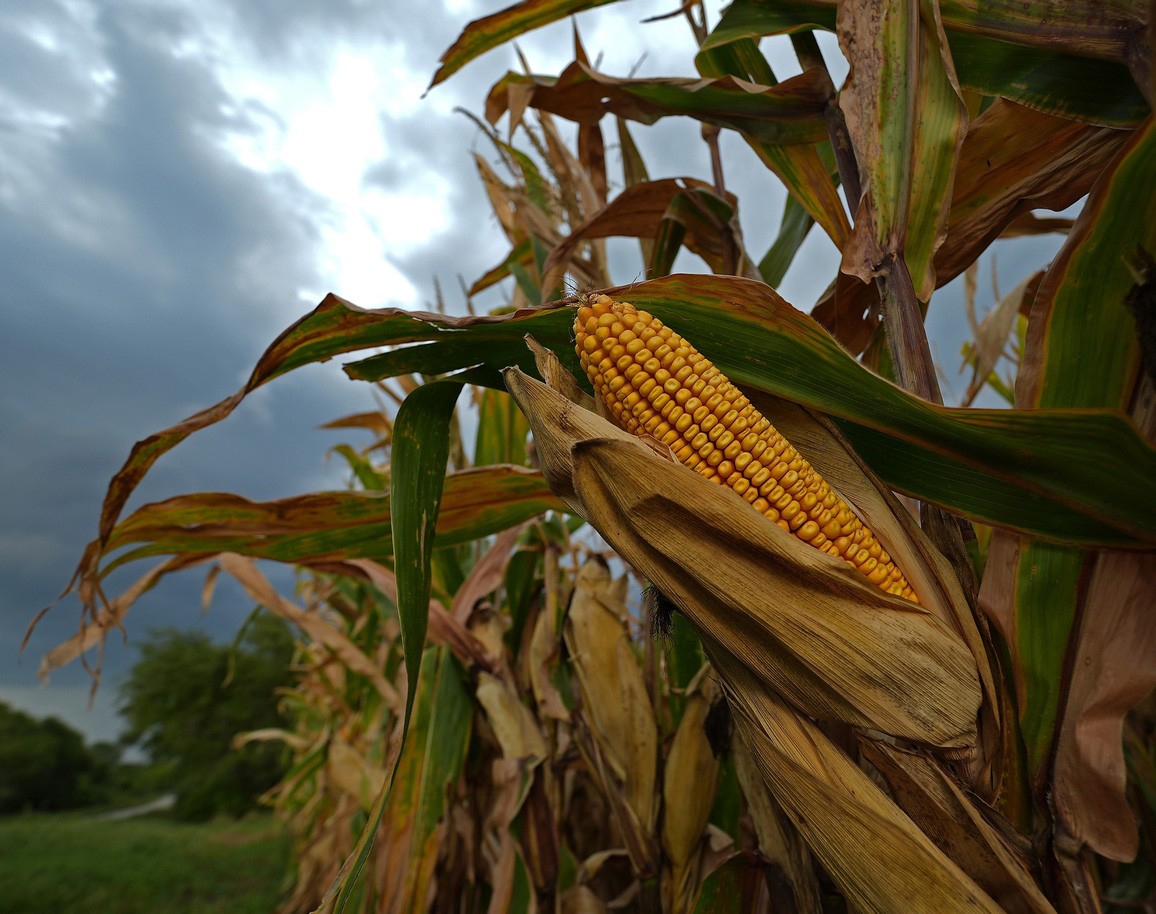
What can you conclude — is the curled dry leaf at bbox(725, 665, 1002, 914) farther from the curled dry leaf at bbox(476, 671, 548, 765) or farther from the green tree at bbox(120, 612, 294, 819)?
the green tree at bbox(120, 612, 294, 819)

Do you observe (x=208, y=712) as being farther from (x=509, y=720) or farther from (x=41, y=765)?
(x=509, y=720)

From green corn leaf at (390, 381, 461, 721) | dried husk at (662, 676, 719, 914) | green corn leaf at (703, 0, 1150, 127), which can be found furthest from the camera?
dried husk at (662, 676, 719, 914)

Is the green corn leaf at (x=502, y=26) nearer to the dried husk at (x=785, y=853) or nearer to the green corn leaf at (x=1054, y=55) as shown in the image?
the green corn leaf at (x=1054, y=55)

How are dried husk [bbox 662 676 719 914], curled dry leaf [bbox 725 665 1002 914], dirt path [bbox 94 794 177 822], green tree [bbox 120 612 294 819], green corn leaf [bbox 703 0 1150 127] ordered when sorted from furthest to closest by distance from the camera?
dirt path [bbox 94 794 177 822], green tree [bbox 120 612 294 819], dried husk [bbox 662 676 719 914], green corn leaf [bbox 703 0 1150 127], curled dry leaf [bbox 725 665 1002 914]

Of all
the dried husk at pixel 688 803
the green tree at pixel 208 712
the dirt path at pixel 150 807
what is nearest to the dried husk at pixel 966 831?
the dried husk at pixel 688 803

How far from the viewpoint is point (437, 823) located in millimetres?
1256

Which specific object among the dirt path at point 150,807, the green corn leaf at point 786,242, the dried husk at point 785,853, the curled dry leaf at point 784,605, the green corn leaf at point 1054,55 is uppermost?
the dirt path at point 150,807

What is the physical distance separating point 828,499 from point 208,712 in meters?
15.2

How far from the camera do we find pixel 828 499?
0.62 metres

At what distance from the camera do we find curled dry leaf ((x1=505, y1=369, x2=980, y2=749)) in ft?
1.82

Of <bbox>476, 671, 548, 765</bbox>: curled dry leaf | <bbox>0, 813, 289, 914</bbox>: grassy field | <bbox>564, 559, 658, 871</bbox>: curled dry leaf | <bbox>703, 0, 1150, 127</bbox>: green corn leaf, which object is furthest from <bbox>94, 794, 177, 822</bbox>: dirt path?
<bbox>703, 0, 1150, 127</bbox>: green corn leaf

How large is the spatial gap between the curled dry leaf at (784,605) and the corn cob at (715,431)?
6cm

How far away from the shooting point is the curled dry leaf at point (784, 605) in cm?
55

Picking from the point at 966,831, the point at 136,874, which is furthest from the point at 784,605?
the point at 136,874
